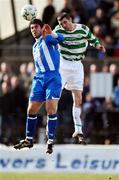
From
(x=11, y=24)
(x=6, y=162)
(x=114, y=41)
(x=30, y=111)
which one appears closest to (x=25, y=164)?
(x=6, y=162)

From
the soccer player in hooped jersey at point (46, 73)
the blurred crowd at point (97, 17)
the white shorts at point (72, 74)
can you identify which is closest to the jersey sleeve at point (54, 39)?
the soccer player in hooped jersey at point (46, 73)

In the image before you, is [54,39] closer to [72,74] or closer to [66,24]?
[66,24]

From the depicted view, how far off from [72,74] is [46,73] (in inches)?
49.5

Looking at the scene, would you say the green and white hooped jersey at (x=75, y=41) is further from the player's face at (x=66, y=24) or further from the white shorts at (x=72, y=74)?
the white shorts at (x=72, y=74)

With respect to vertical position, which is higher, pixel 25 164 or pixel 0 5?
pixel 0 5

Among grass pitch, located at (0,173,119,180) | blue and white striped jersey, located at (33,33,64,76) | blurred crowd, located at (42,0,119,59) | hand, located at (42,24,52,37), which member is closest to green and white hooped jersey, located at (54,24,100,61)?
blue and white striped jersey, located at (33,33,64,76)

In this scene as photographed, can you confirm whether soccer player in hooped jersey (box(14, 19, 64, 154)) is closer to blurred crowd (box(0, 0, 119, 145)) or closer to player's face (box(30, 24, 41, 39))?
player's face (box(30, 24, 41, 39))

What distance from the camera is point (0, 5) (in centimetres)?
3086

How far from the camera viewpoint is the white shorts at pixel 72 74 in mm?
21842

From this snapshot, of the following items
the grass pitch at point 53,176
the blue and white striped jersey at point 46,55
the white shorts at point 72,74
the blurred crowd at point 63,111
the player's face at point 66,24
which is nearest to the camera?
the blue and white striped jersey at point 46,55

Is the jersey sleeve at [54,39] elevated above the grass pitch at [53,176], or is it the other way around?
A: the jersey sleeve at [54,39]

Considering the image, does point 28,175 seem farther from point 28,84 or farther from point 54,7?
point 54,7

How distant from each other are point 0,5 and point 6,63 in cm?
283

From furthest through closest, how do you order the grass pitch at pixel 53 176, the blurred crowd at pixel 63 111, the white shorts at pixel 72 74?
the blurred crowd at pixel 63 111 < the white shorts at pixel 72 74 < the grass pitch at pixel 53 176
